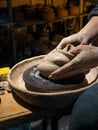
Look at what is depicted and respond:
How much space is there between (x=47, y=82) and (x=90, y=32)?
25 centimetres

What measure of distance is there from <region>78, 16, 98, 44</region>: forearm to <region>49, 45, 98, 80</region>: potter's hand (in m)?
0.16

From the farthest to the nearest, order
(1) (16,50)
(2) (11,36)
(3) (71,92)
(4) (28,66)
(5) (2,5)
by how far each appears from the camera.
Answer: (5) (2,5), (1) (16,50), (2) (11,36), (4) (28,66), (3) (71,92)

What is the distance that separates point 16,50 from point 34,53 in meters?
0.16

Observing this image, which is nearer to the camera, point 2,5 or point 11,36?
point 11,36

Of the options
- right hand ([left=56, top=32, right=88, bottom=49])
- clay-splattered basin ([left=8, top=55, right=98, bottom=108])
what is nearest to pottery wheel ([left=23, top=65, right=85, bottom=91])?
clay-splattered basin ([left=8, top=55, right=98, bottom=108])

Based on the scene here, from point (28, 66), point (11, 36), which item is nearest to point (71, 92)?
point (28, 66)

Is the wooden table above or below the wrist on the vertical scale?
below

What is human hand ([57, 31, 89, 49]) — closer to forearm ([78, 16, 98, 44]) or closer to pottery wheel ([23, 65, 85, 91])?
forearm ([78, 16, 98, 44])

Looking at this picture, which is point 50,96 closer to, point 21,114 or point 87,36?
point 21,114

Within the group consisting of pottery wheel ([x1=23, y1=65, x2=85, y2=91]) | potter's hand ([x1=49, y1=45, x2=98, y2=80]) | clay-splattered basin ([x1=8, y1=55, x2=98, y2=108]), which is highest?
potter's hand ([x1=49, y1=45, x2=98, y2=80])

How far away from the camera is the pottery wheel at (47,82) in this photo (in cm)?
80

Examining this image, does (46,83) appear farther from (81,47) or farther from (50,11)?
(50,11)

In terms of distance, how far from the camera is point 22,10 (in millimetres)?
2447

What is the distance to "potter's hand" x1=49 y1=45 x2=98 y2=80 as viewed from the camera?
0.79m
